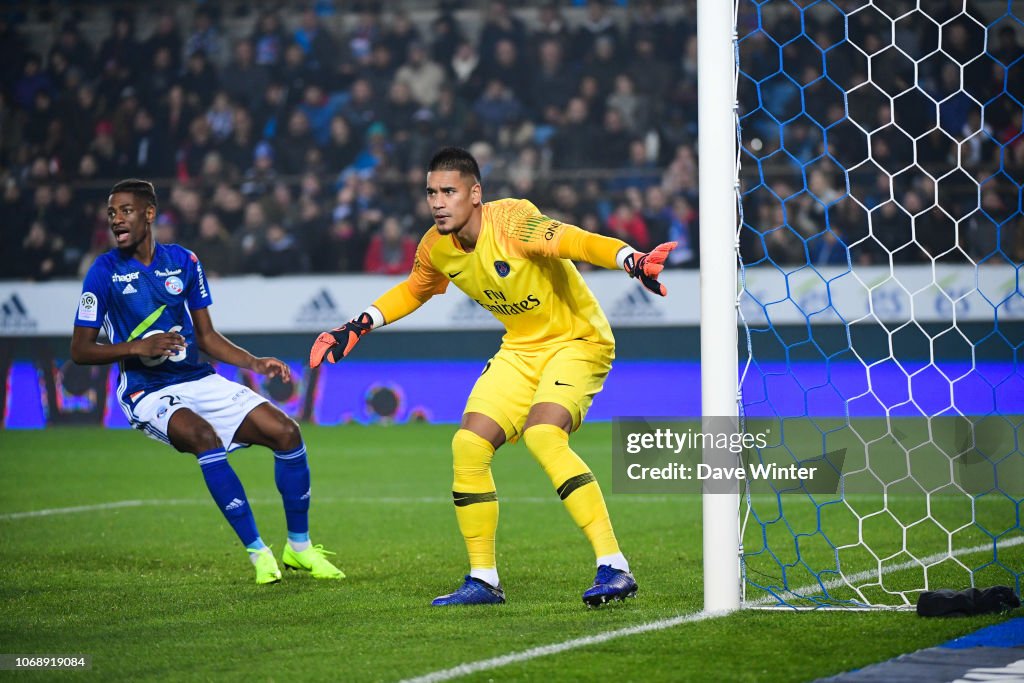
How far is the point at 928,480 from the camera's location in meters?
8.94

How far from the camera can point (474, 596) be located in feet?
16.5

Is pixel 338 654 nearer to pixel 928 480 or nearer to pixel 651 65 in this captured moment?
pixel 928 480

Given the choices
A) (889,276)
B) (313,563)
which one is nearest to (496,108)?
(889,276)

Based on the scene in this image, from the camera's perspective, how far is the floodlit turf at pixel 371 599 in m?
3.97

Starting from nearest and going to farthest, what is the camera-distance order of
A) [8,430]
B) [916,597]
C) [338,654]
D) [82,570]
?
[338,654], [916,597], [82,570], [8,430]

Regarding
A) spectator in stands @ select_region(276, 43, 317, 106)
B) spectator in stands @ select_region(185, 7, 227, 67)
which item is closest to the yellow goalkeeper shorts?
spectator in stands @ select_region(276, 43, 317, 106)

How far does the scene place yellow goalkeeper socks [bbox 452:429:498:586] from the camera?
5105 millimetres

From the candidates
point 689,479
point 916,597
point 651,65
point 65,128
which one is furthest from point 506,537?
point 65,128

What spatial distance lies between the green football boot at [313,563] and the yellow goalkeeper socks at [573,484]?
4.53 ft

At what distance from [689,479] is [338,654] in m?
6.32

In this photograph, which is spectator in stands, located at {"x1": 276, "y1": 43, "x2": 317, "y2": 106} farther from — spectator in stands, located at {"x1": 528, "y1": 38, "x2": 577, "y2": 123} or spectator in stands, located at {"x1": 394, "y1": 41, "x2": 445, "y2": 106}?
spectator in stands, located at {"x1": 528, "y1": 38, "x2": 577, "y2": 123}

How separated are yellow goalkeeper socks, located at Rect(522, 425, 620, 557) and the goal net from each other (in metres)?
2.17

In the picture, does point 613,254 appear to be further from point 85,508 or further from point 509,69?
point 509,69
